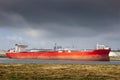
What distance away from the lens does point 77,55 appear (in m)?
146

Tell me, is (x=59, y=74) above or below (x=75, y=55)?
below

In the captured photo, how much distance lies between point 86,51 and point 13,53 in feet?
201

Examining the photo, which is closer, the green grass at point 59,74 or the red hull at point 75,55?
the green grass at point 59,74

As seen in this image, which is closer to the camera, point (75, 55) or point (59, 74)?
point (59, 74)

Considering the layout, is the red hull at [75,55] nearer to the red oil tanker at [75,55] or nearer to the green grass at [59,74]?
the red oil tanker at [75,55]

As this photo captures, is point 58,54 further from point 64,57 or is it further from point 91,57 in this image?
point 91,57

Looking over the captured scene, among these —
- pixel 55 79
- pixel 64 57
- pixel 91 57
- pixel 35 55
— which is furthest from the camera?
pixel 35 55

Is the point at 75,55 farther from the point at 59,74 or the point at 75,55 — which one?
the point at 59,74

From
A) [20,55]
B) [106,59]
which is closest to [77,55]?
[106,59]

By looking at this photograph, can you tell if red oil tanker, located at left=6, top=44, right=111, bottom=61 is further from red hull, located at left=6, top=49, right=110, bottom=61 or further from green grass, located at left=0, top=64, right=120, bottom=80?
green grass, located at left=0, top=64, right=120, bottom=80

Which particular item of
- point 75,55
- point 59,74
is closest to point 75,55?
point 75,55

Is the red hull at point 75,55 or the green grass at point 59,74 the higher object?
the red hull at point 75,55

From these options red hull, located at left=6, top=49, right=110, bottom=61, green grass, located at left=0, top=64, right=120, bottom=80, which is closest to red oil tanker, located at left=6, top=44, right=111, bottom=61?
red hull, located at left=6, top=49, right=110, bottom=61

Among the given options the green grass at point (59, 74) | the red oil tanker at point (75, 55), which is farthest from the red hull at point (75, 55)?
the green grass at point (59, 74)
